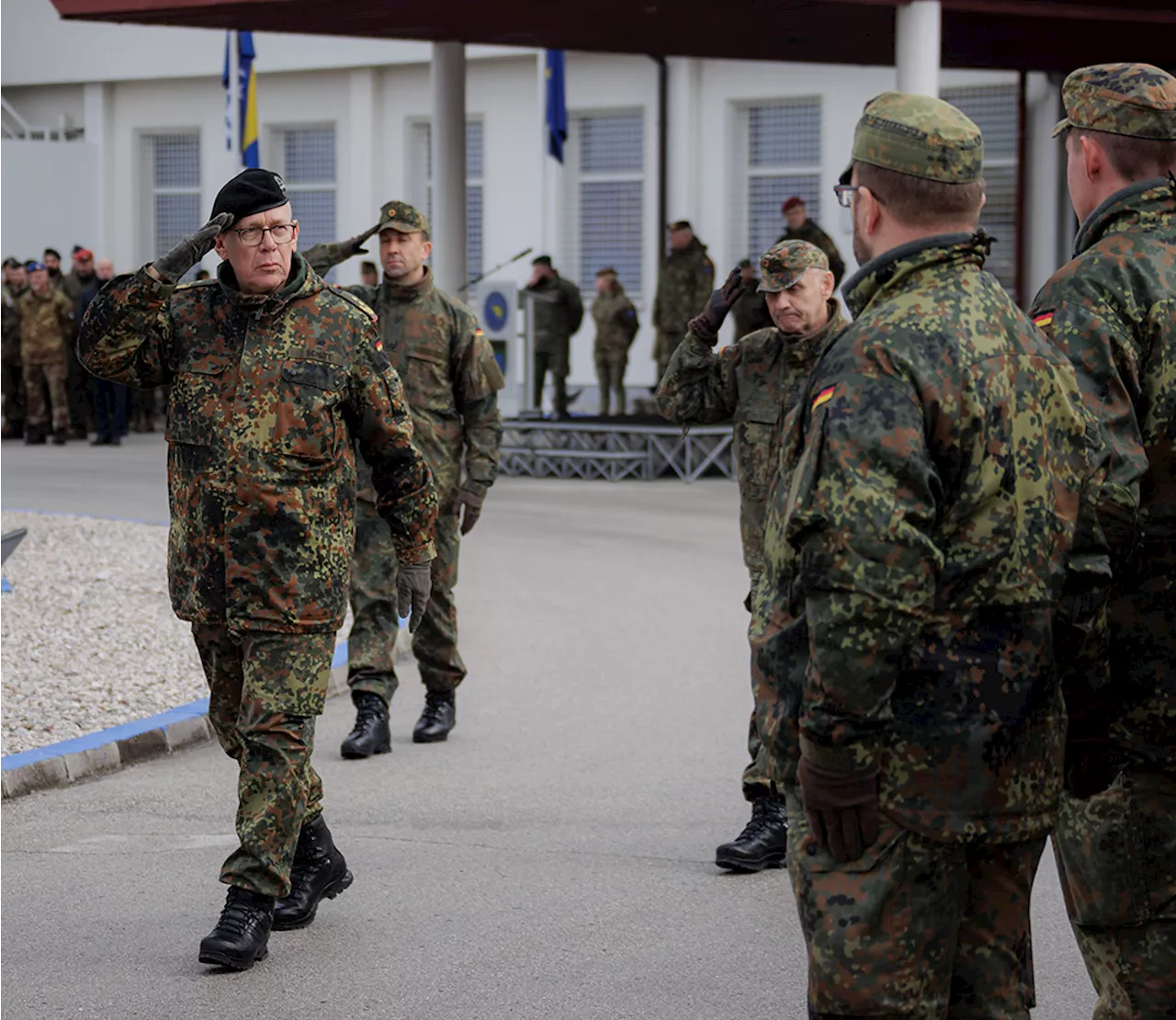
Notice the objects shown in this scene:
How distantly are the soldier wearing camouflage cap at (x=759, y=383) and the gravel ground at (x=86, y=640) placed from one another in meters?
3.07

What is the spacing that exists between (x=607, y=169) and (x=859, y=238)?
25709 millimetres

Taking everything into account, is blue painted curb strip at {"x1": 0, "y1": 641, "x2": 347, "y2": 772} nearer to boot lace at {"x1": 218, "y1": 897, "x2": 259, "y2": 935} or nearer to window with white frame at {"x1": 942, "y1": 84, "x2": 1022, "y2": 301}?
boot lace at {"x1": 218, "y1": 897, "x2": 259, "y2": 935}

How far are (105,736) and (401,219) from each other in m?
2.45

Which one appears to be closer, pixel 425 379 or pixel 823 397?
pixel 823 397

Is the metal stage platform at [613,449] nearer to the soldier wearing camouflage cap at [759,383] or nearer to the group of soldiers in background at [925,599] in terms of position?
the soldier wearing camouflage cap at [759,383]

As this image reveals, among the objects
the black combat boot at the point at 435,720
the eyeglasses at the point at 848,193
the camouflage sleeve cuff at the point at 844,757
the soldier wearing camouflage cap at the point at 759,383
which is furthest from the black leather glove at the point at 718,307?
the camouflage sleeve cuff at the point at 844,757

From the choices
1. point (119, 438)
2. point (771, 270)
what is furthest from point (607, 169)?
point (771, 270)

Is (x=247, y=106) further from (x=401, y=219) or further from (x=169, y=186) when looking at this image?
(x=401, y=219)

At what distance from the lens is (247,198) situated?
216 inches

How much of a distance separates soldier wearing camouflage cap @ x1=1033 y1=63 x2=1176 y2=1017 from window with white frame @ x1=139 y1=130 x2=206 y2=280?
30276 mm

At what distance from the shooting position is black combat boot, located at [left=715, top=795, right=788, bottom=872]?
21.0ft

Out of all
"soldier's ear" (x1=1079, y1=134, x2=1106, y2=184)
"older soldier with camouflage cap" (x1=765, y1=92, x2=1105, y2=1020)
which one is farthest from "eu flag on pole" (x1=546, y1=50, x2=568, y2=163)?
"older soldier with camouflage cap" (x1=765, y1=92, x2=1105, y2=1020)

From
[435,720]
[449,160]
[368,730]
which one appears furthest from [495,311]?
[368,730]

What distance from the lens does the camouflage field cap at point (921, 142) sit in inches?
135
